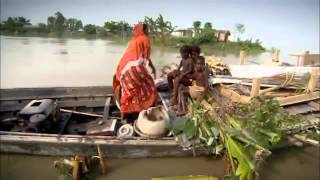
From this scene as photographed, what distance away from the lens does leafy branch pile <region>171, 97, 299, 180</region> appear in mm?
3148

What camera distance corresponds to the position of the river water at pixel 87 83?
3758mm

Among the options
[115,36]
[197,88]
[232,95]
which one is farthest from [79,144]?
[115,36]

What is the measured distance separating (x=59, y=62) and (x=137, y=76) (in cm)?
970

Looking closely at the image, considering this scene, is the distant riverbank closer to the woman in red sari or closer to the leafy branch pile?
the woman in red sari

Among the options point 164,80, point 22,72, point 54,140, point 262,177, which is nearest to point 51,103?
point 54,140

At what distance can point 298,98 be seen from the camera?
4918 millimetres

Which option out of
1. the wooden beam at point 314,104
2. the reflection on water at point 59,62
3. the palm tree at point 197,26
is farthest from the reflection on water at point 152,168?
the palm tree at point 197,26

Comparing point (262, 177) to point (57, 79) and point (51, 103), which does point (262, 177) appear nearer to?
point (51, 103)

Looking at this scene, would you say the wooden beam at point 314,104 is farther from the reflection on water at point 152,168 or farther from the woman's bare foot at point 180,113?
the woman's bare foot at point 180,113

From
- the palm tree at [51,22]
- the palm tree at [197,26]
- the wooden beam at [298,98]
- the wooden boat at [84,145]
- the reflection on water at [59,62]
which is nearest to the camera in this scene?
the wooden boat at [84,145]

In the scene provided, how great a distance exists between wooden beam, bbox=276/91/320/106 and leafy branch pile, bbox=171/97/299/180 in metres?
0.79

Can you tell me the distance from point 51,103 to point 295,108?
354 cm

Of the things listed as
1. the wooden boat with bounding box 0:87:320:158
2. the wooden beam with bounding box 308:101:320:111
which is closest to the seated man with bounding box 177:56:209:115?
the wooden boat with bounding box 0:87:320:158

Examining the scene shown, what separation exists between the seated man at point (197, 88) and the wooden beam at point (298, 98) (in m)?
1.20
